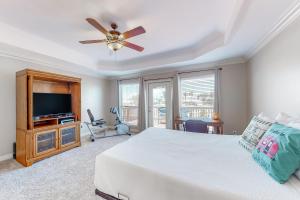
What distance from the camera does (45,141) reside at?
119 inches

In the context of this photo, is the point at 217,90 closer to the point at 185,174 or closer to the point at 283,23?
the point at 283,23

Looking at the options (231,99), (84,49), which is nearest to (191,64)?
(231,99)

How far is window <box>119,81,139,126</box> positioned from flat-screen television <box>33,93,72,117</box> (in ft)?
6.98

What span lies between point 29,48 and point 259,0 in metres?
3.98

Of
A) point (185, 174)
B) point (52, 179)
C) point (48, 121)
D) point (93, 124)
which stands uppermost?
point (48, 121)

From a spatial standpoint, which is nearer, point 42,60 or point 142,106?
point 42,60

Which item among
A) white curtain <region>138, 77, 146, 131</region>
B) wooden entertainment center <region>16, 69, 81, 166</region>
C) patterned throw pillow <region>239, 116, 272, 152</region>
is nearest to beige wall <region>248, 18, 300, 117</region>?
patterned throw pillow <region>239, 116, 272, 152</region>

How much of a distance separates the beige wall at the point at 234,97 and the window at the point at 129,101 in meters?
3.02

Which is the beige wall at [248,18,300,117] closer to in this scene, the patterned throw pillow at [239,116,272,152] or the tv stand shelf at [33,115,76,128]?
the patterned throw pillow at [239,116,272,152]

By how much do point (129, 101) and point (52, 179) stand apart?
3.76 m

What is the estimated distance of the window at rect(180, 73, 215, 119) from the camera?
412 centimetres

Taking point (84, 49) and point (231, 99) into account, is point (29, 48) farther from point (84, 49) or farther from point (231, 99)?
point (231, 99)

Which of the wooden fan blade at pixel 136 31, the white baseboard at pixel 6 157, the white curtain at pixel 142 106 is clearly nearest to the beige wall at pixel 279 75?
the wooden fan blade at pixel 136 31

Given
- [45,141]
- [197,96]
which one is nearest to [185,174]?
[45,141]
